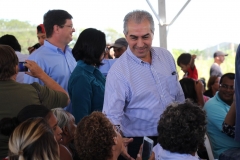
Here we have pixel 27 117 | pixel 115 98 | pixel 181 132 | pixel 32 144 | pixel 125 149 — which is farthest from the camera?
pixel 115 98

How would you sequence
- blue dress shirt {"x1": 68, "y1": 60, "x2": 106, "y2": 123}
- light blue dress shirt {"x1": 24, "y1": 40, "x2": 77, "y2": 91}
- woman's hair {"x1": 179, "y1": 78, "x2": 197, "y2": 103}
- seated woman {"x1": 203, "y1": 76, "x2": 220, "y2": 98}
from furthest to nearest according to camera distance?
seated woman {"x1": 203, "y1": 76, "x2": 220, "y2": 98}, woman's hair {"x1": 179, "y1": 78, "x2": 197, "y2": 103}, light blue dress shirt {"x1": 24, "y1": 40, "x2": 77, "y2": 91}, blue dress shirt {"x1": 68, "y1": 60, "x2": 106, "y2": 123}

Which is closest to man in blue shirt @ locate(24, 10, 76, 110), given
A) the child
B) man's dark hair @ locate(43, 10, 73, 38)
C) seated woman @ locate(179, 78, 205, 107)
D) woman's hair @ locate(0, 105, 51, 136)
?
man's dark hair @ locate(43, 10, 73, 38)

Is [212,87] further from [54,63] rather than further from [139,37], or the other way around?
[139,37]

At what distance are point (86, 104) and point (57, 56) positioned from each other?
0.57 metres

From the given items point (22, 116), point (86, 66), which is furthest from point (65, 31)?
point (22, 116)

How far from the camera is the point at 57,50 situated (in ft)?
12.8

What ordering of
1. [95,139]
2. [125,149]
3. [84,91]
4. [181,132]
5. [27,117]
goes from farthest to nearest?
[84,91], [125,149], [27,117], [181,132], [95,139]

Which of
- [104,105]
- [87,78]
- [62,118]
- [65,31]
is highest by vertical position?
[65,31]

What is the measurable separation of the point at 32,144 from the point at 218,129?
2095 millimetres

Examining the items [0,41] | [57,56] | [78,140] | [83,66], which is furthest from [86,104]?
[0,41]

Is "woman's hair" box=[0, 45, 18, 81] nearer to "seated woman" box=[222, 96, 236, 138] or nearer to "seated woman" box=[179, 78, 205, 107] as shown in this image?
"seated woman" box=[222, 96, 236, 138]

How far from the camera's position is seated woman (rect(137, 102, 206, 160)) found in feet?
8.39

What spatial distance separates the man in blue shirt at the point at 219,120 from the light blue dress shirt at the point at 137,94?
905mm

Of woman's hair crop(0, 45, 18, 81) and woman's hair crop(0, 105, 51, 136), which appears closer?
woman's hair crop(0, 105, 51, 136)
